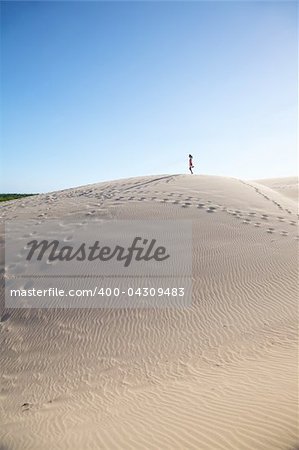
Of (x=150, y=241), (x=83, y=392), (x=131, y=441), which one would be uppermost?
(x=150, y=241)

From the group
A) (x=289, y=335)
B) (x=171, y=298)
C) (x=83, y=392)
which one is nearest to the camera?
(x=83, y=392)

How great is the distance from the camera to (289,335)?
6996mm

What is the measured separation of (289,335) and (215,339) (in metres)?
1.40

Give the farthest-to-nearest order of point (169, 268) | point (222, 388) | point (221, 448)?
→ point (169, 268) < point (222, 388) < point (221, 448)

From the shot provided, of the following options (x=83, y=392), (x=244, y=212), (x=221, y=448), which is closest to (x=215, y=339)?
(x=83, y=392)

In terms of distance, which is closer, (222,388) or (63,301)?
(222,388)

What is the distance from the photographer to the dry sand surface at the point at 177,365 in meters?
4.59

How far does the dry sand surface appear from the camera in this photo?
459 cm

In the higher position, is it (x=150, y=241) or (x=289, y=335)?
(x=150, y=241)

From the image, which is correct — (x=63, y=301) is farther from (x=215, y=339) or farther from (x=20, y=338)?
(x=215, y=339)

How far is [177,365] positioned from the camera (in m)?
6.55

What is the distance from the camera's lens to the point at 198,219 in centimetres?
1315

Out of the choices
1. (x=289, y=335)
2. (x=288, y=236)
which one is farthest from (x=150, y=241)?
(x=289, y=335)

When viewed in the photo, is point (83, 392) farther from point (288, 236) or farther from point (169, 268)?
point (288, 236)
